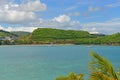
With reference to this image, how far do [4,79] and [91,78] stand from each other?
4727 cm

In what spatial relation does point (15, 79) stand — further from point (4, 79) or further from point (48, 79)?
point (48, 79)

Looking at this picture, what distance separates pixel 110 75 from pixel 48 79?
150 ft

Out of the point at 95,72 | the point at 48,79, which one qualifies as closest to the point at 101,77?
the point at 95,72

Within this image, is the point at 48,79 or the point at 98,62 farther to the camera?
the point at 48,79

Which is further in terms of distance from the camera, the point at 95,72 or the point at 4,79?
the point at 4,79

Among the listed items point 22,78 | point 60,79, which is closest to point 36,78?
point 22,78

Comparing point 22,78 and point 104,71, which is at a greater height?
point 104,71

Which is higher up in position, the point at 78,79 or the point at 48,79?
the point at 78,79

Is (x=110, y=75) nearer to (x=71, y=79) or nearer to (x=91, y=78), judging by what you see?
(x=91, y=78)

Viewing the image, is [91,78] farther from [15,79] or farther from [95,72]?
[15,79]

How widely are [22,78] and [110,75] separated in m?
49.0

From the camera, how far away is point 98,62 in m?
13.2

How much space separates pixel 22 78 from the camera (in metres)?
60.8

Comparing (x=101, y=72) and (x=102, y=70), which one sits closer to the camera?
(x=101, y=72)
